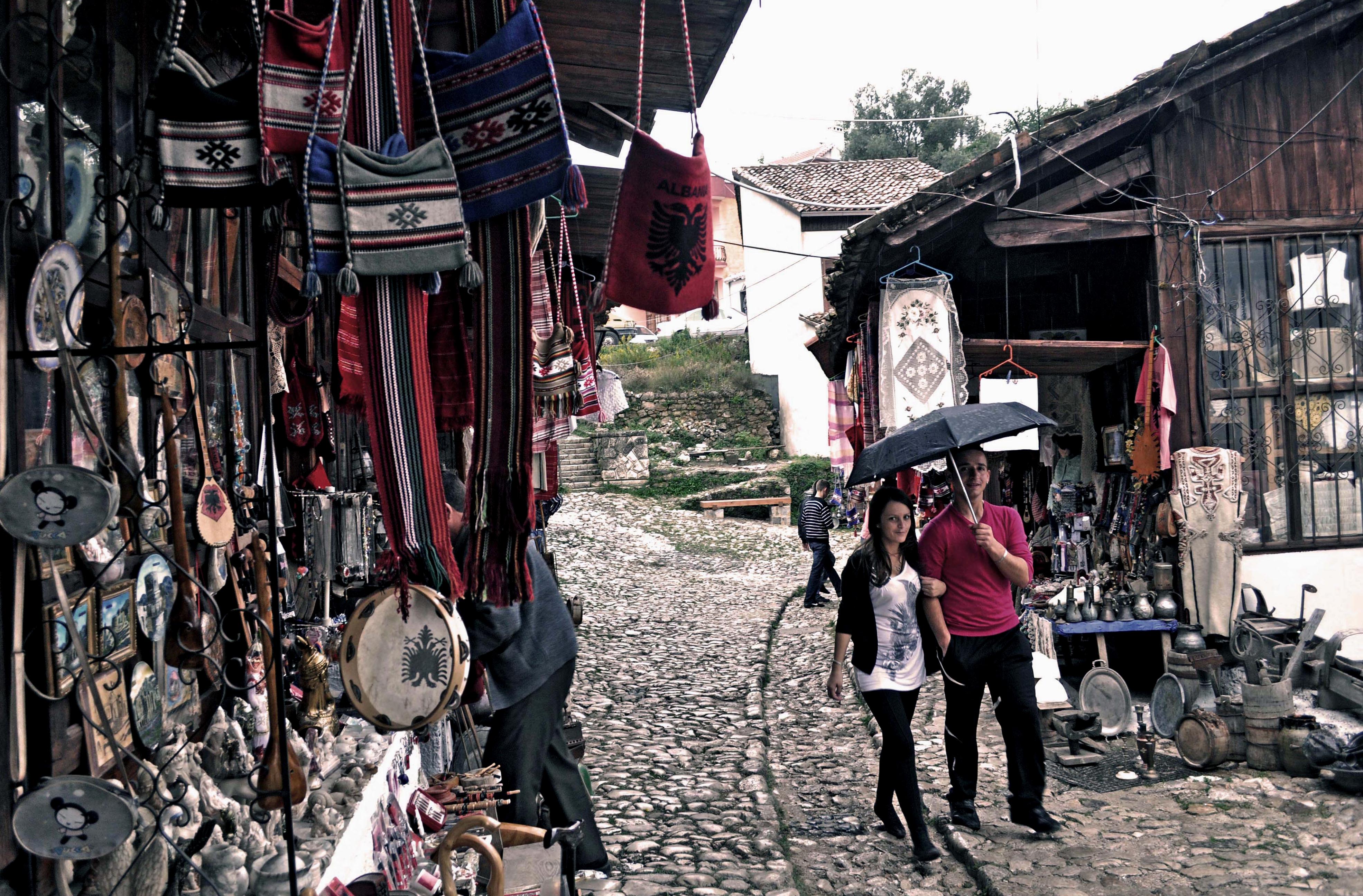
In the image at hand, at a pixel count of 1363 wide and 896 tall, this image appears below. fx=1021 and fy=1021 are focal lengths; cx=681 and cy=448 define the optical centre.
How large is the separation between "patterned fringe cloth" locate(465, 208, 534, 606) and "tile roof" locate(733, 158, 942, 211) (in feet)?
87.6

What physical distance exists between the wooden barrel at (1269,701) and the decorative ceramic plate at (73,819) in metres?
6.32

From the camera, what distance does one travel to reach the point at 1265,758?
6254 mm

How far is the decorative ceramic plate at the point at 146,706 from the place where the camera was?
8.82ft

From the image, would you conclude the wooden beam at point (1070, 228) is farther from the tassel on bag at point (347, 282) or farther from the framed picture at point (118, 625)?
the framed picture at point (118, 625)

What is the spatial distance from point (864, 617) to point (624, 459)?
22787 millimetres

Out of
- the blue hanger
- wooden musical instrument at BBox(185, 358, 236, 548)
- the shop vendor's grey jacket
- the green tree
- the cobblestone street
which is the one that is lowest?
the cobblestone street

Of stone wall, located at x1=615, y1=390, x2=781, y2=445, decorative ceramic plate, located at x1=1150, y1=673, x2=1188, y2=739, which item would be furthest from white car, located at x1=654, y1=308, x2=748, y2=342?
decorative ceramic plate, located at x1=1150, y1=673, x2=1188, y2=739

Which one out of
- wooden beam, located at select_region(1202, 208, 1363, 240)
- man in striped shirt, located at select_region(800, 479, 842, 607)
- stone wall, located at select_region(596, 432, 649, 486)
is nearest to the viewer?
wooden beam, located at select_region(1202, 208, 1363, 240)

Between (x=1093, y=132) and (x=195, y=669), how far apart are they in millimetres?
7494

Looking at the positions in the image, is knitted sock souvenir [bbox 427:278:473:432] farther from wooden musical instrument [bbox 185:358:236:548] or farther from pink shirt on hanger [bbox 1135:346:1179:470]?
pink shirt on hanger [bbox 1135:346:1179:470]

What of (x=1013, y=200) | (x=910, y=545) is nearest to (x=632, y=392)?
(x=1013, y=200)

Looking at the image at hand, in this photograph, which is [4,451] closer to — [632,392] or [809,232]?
[809,232]

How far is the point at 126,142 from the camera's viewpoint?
2846 mm

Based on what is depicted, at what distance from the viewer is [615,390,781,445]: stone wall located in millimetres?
32344
